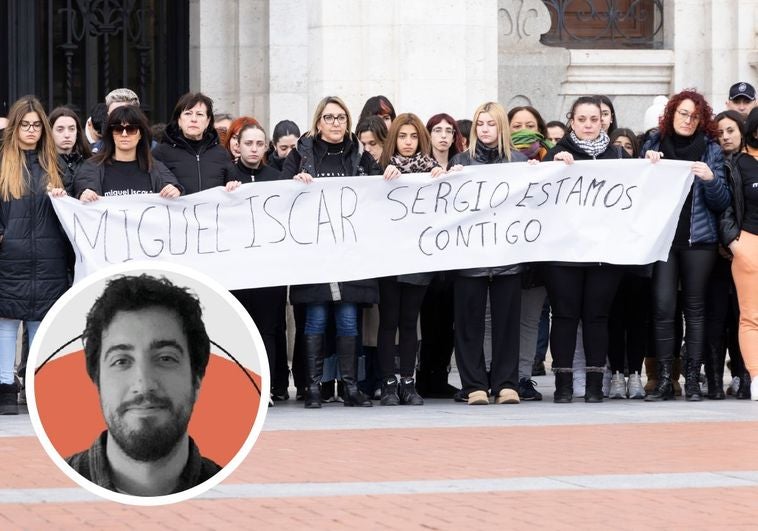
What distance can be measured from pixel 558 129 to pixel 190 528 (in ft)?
27.1

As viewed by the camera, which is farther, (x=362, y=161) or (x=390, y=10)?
(x=390, y=10)

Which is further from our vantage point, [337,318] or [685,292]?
[685,292]

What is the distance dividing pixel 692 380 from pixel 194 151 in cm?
378

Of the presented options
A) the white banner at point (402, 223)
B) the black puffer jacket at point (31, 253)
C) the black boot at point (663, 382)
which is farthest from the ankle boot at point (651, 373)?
the black puffer jacket at point (31, 253)

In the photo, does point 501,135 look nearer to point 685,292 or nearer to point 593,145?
point 593,145

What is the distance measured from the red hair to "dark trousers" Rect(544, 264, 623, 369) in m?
1.07

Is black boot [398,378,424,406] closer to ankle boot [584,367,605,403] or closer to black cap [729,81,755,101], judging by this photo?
ankle boot [584,367,605,403]

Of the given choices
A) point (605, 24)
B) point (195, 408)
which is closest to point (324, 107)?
point (605, 24)

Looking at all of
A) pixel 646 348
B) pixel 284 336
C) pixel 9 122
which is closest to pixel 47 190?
pixel 9 122

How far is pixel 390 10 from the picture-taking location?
14.9 metres

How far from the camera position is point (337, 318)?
11.2m

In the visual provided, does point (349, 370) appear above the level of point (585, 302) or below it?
below

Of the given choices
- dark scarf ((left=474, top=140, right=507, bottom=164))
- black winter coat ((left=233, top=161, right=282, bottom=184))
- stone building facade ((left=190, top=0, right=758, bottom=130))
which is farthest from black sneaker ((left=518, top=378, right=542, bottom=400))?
stone building facade ((left=190, top=0, right=758, bottom=130))

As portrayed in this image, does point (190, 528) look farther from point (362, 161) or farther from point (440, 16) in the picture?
point (440, 16)
